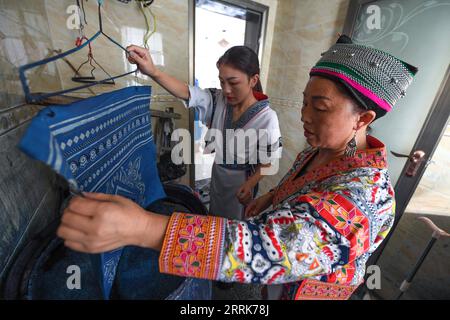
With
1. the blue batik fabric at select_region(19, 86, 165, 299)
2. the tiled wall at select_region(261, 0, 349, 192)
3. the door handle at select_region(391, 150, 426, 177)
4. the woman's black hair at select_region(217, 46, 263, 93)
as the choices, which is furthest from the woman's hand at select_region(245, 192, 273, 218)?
the tiled wall at select_region(261, 0, 349, 192)

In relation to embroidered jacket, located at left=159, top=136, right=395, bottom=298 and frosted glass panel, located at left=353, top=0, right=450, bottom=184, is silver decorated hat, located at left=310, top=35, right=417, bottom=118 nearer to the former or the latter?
embroidered jacket, located at left=159, top=136, right=395, bottom=298

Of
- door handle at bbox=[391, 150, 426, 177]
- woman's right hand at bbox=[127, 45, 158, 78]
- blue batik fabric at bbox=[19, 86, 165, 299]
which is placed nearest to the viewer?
blue batik fabric at bbox=[19, 86, 165, 299]

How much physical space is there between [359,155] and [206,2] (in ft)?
5.86

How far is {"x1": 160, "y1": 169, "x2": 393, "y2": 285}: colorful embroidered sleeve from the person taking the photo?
1.20 ft

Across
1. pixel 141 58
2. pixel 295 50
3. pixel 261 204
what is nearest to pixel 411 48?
pixel 295 50

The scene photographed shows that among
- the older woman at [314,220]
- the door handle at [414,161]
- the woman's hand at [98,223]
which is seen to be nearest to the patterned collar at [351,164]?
the older woman at [314,220]

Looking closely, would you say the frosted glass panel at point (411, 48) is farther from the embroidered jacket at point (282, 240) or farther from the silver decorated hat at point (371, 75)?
the embroidered jacket at point (282, 240)

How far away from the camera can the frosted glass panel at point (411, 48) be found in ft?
3.31

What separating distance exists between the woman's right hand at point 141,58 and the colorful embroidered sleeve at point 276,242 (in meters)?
0.73

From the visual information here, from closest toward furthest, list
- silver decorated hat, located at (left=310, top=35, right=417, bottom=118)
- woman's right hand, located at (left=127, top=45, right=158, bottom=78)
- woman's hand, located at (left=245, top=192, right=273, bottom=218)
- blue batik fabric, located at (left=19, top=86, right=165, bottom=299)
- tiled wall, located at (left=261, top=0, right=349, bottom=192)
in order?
1. blue batik fabric, located at (left=19, top=86, right=165, bottom=299)
2. silver decorated hat, located at (left=310, top=35, right=417, bottom=118)
3. woman's right hand, located at (left=127, top=45, right=158, bottom=78)
4. woman's hand, located at (left=245, top=192, right=273, bottom=218)
5. tiled wall, located at (left=261, top=0, right=349, bottom=192)

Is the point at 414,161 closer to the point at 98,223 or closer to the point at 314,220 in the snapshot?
the point at 314,220

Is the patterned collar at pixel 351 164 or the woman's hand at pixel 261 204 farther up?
the patterned collar at pixel 351 164

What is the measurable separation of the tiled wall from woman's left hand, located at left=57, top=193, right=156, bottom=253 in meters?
1.79

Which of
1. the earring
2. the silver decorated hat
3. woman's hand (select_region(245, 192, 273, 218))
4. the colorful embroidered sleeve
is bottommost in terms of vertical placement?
woman's hand (select_region(245, 192, 273, 218))
